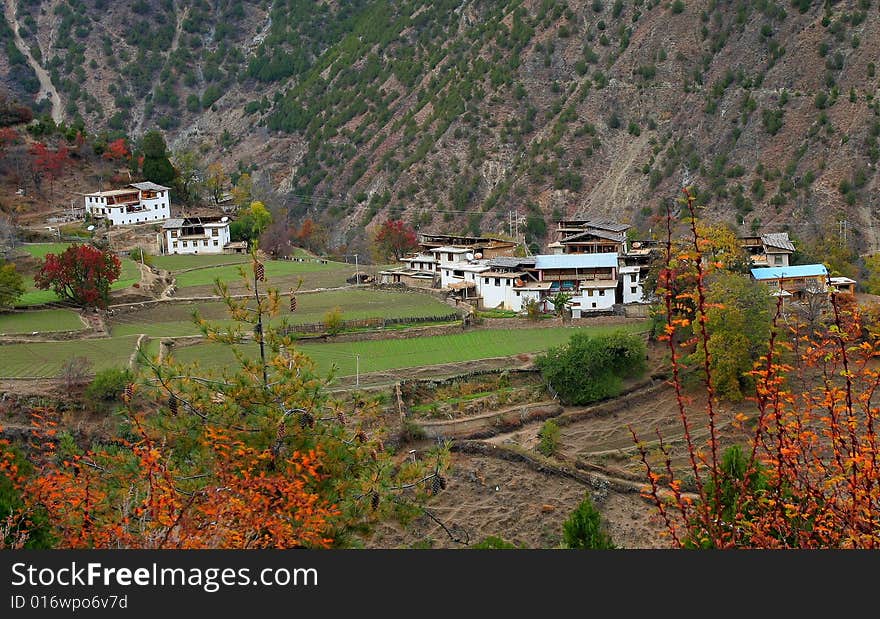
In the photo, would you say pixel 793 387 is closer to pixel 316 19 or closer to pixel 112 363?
pixel 112 363

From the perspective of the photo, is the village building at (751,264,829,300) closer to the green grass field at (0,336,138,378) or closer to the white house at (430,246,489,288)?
the white house at (430,246,489,288)

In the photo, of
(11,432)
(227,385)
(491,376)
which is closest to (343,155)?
(491,376)

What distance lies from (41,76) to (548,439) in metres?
80.1

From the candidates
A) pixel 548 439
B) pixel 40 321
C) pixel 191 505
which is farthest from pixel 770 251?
pixel 191 505

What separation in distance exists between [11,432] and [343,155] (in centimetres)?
5087

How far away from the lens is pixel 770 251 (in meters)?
42.9

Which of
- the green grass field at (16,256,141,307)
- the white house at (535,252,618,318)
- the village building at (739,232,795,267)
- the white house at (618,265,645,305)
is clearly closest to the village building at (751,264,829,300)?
the village building at (739,232,795,267)

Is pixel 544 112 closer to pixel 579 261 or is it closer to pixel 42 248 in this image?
pixel 579 261

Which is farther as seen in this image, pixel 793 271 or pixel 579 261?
pixel 579 261

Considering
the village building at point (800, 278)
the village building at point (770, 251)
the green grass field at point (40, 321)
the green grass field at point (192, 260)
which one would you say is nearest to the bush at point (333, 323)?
the green grass field at point (40, 321)

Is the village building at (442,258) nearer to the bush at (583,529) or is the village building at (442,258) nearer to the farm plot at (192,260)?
the farm plot at (192,260)

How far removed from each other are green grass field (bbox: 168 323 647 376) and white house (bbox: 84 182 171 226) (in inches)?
855

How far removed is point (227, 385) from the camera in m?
13.8

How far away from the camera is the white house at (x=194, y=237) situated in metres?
52.6
